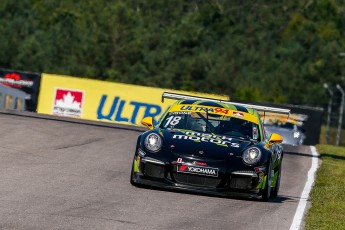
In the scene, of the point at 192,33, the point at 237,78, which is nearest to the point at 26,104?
the point at 237,78

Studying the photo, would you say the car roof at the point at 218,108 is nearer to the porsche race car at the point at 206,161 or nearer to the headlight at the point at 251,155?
the porsche race car at the point at 206,161

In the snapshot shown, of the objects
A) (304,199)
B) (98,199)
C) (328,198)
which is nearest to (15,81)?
(328,198)

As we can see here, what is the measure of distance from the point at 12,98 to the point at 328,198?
22714 mm

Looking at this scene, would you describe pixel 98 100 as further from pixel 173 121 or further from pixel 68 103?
pixel 173 121

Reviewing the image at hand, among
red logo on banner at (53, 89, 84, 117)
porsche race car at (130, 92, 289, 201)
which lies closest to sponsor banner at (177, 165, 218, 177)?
porsche race car at (130, 92, 289, 201)

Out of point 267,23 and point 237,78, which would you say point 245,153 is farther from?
point 267,23

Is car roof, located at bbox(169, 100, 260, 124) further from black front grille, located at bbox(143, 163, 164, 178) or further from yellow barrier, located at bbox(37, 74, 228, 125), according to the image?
yellow barrier, located at bbox(37, 74, 228, 125)

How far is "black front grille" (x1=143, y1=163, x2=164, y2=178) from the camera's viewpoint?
13.5 metres

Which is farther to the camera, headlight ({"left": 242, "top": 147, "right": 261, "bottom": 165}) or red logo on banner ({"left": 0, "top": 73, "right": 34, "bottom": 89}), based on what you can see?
red logo on banner ({"left": 0, "top": 73, "right": 34, "bottom": 89})

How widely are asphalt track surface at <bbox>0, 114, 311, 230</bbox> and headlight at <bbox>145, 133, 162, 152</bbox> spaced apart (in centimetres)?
53

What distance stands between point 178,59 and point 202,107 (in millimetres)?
78960

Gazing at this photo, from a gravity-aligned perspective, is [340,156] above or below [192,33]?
below

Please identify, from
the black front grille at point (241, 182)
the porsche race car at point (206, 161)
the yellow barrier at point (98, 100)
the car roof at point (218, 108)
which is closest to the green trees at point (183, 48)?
the yellow barrier at point (98, 100)

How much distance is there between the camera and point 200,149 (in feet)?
44.9
